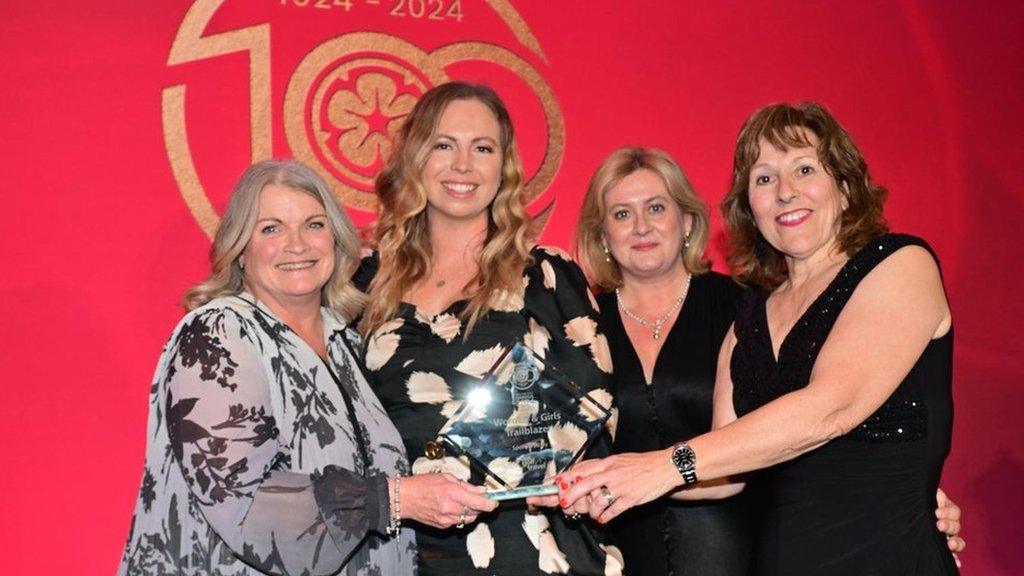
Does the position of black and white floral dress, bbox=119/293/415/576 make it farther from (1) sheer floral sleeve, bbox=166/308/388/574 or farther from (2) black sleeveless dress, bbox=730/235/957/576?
(2) black sleeveless dress, bbox=730/235/957/576

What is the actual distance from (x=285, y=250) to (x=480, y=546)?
0.85m

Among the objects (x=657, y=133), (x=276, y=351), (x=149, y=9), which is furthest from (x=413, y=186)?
(x=657, y=133)

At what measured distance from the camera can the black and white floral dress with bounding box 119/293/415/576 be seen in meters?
2.25

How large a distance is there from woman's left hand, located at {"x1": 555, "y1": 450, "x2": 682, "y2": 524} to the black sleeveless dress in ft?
0.93

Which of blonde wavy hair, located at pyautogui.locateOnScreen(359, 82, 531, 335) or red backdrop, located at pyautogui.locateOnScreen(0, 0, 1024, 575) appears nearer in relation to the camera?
blonde wavy hair, located at pyautogui.locateOnScreen(359, 82, 531, 335)

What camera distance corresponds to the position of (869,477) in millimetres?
2273

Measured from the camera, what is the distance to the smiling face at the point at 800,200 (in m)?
2.45

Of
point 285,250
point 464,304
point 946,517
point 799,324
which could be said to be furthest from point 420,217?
point 946,517

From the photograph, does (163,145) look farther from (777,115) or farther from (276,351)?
(777,115)

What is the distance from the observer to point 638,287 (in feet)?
11.0

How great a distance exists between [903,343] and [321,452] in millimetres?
1280

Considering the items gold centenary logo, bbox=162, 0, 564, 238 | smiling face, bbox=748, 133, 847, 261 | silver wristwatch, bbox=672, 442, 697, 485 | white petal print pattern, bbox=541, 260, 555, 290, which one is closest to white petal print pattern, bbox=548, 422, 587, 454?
silver wristwatch, bbox=672, 442, 697, 485

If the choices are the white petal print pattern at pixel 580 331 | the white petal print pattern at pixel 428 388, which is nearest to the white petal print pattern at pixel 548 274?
the white petal print pattern at pixel 580 331

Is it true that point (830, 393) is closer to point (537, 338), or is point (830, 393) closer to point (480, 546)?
point (537, 338)
